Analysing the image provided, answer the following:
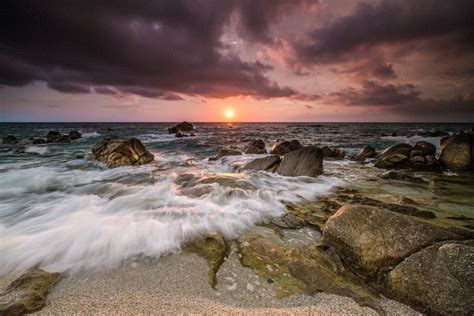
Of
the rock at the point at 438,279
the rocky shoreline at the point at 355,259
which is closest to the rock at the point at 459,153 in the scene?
the rocky shoreline at the point at 355,259

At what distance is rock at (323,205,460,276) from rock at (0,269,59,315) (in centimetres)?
375

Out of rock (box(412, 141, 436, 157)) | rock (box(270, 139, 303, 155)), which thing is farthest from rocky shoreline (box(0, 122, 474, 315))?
rock (box(270, 139, 303, 155))

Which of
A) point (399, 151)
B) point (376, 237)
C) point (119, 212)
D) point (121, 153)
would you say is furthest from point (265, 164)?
point (399, 151)

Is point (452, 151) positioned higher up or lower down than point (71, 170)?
higher up

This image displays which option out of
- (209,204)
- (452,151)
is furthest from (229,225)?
(452,151)

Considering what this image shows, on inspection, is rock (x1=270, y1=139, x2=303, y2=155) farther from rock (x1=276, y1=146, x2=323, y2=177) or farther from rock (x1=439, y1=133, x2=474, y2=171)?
rock (x1=439, y1=133, x2=474, y2=171)

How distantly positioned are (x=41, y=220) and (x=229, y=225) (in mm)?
4118

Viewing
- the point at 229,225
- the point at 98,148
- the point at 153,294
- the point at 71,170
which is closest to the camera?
the point at 153,294

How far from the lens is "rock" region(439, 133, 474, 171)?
10.6 m

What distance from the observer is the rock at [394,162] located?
1139 centimetres

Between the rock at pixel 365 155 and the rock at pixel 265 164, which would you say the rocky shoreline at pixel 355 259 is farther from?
the rock at pixel 365 155

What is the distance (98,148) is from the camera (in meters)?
13.1

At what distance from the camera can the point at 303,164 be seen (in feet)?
30.8

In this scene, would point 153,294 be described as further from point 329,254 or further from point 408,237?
point 408,237
